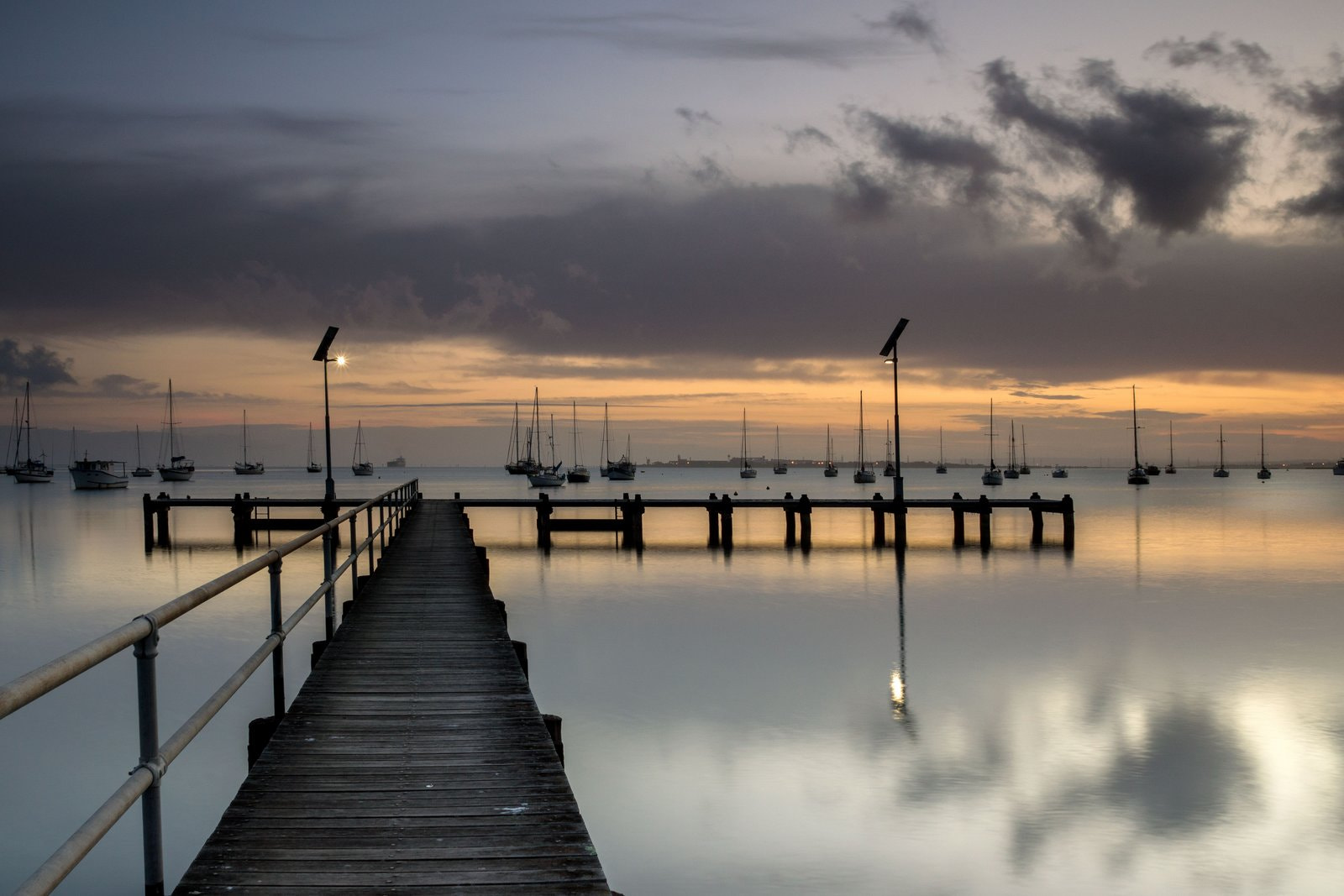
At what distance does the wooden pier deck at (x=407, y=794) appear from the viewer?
4539 mm

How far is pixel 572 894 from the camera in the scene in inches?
172

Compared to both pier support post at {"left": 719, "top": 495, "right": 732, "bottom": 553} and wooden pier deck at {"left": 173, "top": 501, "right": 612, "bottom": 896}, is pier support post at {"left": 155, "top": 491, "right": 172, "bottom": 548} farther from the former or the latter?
wooden pier deck at {"left": 173, "top": 501, "right": 612, "bottom": 896}

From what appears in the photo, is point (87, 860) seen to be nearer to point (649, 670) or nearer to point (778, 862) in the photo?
point (778, 862)

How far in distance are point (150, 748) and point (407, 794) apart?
→ 2153 mm

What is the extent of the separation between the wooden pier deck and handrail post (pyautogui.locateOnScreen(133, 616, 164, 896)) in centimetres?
47

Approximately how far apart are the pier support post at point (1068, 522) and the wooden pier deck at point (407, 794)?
32.7 m

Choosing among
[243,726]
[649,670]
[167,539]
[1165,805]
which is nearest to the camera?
[1165,805]

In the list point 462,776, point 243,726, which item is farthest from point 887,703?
point 462,776

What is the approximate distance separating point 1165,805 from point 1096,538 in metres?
37.6

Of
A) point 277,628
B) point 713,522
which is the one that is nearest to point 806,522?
point 713,522

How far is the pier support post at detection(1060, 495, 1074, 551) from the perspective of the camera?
38.3 meters

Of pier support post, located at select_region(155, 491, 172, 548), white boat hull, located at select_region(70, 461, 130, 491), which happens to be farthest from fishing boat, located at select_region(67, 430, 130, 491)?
pier support post, located at select_region(155, 491, 172, 548)

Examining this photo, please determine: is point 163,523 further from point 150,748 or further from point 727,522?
point 150,748

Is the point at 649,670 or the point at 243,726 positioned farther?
the point at 649,670
